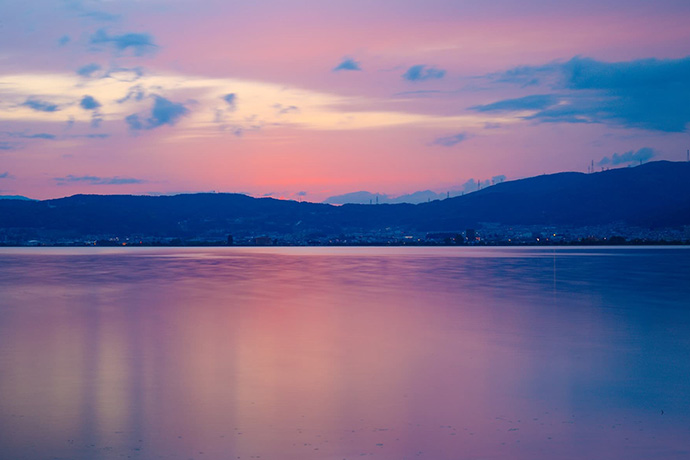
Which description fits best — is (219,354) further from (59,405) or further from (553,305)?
(553,305)

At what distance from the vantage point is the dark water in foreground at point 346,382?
7.77 m

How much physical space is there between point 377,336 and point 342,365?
3958mm

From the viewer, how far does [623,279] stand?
3981cm

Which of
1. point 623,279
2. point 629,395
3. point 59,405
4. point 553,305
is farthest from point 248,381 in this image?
point 623,279

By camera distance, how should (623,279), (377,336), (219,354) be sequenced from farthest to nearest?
(623,279) → (377,336) → (219,354)

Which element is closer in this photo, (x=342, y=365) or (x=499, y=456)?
(x=499, y=456)

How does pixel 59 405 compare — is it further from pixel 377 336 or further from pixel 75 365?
pixel 377 336

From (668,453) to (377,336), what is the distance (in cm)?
978

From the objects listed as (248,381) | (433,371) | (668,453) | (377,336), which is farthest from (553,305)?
(668,453)

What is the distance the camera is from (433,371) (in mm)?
12219

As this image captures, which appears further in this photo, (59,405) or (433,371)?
(433,371)

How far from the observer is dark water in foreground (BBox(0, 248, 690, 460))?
7770 millimetres

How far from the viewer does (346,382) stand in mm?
11305

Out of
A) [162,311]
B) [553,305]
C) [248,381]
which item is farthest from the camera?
[553,305]
